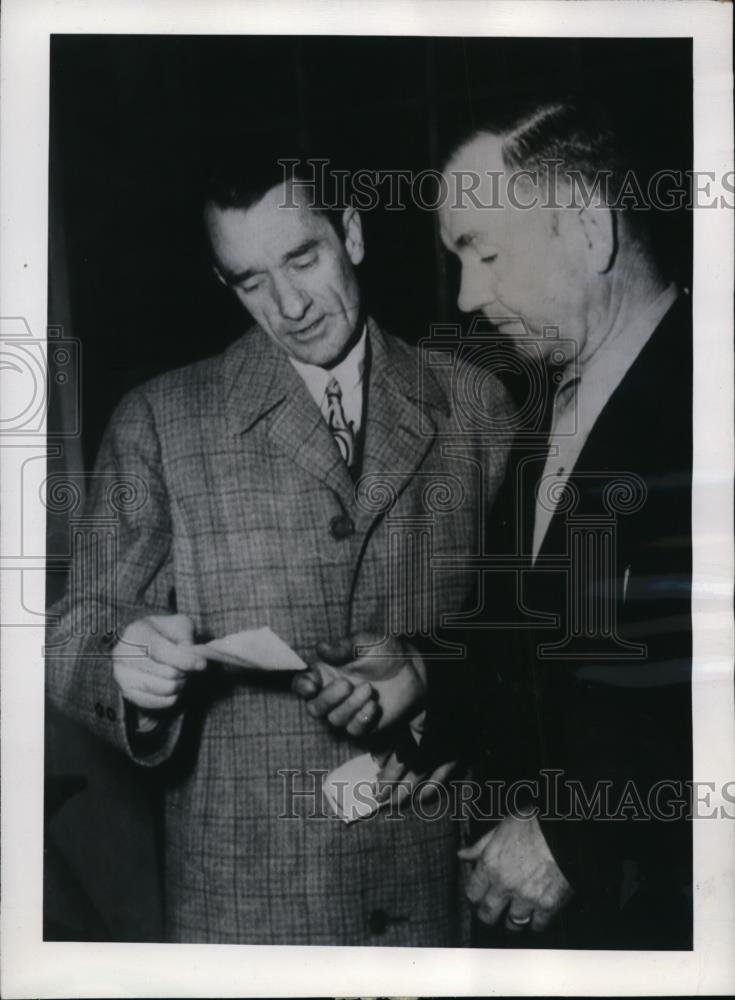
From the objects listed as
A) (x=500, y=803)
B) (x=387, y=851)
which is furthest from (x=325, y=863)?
(x=500, y=803)

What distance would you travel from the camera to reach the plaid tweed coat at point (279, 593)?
133cm

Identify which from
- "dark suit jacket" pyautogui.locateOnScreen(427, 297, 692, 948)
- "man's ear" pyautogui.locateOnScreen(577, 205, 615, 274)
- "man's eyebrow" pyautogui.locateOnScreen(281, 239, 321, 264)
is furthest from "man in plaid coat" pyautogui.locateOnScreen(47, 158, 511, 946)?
"man's ear" pyautogui.locateOnScreen(577, 205, 615, 274)

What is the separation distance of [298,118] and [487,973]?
1447mm

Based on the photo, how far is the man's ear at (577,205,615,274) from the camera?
1.36 meters

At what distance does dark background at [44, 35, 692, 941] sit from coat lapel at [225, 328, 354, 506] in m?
0.05

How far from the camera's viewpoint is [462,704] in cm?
133

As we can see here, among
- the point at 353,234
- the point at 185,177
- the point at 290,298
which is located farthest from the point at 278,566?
the point at 185,177

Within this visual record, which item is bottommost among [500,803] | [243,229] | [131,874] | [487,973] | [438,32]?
[487,973]

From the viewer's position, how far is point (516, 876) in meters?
1.35

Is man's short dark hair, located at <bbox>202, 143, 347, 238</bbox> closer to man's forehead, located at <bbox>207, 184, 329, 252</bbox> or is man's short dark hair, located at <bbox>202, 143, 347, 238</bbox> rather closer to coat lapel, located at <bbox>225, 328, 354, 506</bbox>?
man's forehead, located at <bbox>207, 184, 329, 252</bbox>

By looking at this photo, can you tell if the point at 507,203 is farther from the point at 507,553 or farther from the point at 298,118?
the point at 507,553

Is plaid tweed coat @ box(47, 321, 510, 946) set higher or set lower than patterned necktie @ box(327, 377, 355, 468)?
lower

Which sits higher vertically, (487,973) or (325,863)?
(325,863)

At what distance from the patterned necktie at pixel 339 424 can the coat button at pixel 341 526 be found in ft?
0.28
